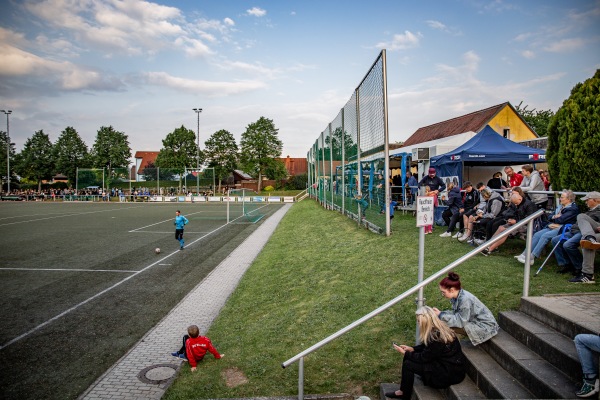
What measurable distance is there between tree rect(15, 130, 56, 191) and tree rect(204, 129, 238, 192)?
3235 centimetres

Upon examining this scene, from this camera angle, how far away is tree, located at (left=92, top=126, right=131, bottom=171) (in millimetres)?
83875

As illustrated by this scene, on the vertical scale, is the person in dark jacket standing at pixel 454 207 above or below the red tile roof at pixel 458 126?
below

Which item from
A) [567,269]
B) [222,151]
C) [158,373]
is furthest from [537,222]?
[222,151]

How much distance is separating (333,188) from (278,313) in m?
17.5

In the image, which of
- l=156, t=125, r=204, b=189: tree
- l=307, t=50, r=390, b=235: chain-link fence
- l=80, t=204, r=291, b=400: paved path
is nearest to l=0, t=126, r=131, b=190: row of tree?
l=156, t=125, r=204, b=189: tree

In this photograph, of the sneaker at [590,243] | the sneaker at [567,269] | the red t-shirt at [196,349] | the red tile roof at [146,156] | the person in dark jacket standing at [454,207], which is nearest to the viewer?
the sneaker at [590,243]

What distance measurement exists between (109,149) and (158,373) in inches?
3453

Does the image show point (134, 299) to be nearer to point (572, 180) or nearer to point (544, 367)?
point (544, 367)

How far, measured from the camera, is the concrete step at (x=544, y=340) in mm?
3875

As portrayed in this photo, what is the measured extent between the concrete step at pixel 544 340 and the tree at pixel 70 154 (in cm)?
9327

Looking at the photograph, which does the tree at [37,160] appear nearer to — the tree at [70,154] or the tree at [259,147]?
the tree at [70,154]

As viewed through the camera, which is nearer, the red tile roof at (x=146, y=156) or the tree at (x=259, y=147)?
the tree at (x=259, y=147)

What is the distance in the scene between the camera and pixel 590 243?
6.15m

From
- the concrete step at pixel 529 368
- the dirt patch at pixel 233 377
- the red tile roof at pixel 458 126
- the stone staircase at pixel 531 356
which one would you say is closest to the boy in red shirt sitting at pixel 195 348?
the dirt patch at pixel 233 377
